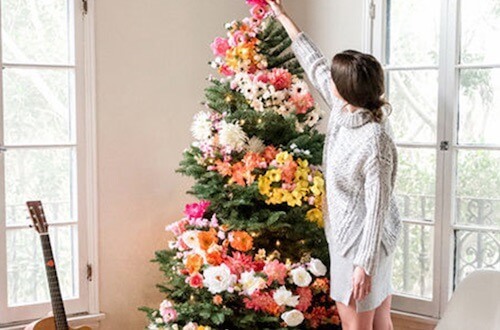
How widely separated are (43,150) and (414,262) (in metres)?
1.90

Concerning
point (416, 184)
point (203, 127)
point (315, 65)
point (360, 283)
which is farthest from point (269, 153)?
point (416, 184)

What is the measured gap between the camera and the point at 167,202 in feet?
12.5

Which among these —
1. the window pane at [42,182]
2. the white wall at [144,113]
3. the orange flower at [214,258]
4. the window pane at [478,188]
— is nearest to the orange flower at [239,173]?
the orange flower at [214,258]

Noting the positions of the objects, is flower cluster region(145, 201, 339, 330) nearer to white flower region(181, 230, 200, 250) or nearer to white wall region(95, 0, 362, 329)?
white flower region(181, 230, 200, 250)

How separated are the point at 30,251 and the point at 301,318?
1.36 meters

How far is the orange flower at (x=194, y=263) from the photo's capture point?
9.86 ft

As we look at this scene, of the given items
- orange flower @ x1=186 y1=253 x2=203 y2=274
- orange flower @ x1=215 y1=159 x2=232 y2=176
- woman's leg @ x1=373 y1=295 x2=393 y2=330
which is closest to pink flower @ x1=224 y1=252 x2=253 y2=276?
orange flower @ x1=186 y1=253 x2=203 y2=274

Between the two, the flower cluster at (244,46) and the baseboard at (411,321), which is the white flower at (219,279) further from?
the baseboard at (411,321)

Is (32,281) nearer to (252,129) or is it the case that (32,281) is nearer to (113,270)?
(113,270)

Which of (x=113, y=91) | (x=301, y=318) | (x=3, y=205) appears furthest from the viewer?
(x=113, y=91)

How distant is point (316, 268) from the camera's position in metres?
2.99

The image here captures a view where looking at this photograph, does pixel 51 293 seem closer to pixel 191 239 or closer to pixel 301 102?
pixel 191 239

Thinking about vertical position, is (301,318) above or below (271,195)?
below

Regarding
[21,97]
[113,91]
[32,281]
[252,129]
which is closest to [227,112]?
[252,129]
